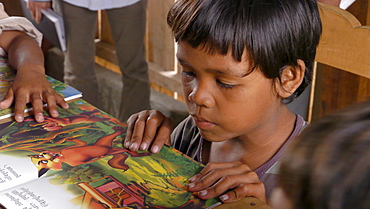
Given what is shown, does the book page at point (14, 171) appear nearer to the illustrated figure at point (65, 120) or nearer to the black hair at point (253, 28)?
the illustrated figure at point (65, 120)

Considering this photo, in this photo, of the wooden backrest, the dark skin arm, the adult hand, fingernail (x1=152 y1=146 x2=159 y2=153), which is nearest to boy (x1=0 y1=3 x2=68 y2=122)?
the dark skin arm

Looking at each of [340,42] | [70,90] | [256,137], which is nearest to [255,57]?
[256,137]

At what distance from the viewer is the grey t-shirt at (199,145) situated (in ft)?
3.30

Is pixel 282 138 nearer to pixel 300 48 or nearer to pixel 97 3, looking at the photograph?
pixel 300 48

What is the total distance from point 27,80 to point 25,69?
0.18ft

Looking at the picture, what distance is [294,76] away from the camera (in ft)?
3.18

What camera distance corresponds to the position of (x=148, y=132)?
98cm

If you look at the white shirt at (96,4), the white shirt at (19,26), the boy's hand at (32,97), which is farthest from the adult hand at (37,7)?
the boy's hand at (32,97)

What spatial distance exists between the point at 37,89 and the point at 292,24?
62 cm

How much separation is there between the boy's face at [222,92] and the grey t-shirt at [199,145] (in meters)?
0.11

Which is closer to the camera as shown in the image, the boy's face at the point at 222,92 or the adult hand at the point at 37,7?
the boy's face at the point at 222,92

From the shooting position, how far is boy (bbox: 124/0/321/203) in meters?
0.86

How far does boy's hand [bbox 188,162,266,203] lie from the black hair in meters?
0.21

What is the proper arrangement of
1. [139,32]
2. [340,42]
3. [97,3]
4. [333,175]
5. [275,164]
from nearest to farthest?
[333,175], [275,164], [340,42], [97,3], [139,32]
